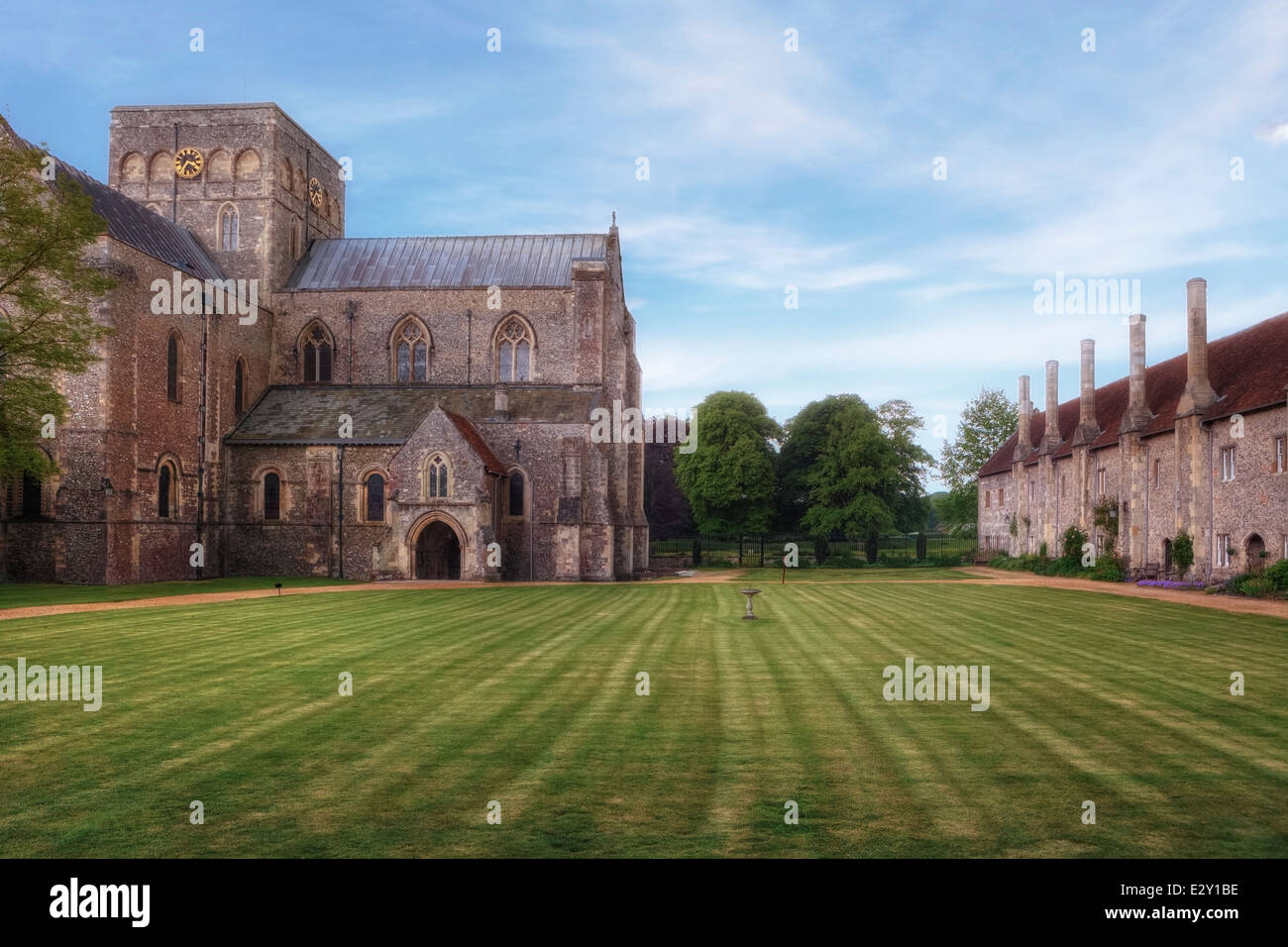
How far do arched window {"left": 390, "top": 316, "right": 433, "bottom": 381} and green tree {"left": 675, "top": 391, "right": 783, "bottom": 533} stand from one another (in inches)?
823

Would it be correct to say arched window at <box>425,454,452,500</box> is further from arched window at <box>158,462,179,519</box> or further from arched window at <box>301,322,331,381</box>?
arched window at <box>301,322,331,381</box>

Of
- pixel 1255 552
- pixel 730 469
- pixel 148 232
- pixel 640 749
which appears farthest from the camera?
pixel 730 469

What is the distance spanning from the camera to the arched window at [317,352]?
43.0 m

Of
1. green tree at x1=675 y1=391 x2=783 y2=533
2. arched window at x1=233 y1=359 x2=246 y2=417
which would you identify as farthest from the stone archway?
green tree at x1=675 y1=391 x2=783 y2=533

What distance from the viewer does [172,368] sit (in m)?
34.3

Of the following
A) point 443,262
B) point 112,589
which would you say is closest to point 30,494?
point 112,589

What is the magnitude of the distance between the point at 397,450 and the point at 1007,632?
1024 inches

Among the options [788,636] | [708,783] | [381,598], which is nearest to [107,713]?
[708,783]

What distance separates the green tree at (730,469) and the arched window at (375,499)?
24363mm

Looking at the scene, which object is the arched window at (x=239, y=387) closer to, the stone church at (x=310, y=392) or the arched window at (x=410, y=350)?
the stone church at (x=310, y=392)

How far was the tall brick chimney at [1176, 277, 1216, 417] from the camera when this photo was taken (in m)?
Answer: 31.0

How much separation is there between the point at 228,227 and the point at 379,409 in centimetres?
1183

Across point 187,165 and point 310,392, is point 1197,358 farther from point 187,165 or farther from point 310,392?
point 187,165
